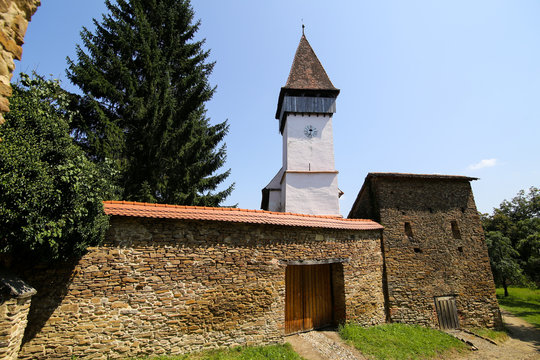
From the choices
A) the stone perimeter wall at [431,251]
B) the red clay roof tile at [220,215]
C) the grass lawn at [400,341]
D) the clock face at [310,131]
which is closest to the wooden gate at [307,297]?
the grass lawn at [400,341]

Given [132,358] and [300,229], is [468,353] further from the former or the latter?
[132,358]

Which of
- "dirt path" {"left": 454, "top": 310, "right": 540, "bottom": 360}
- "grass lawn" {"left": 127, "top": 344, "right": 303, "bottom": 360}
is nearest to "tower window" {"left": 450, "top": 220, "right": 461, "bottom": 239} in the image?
"dirt path" {"left": 454, "top": 310, "right": 540, "bottom": 360}

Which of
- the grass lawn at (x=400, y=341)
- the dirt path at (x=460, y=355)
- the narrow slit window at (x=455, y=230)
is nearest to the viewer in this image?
the dirt path at (x=460, y=355)

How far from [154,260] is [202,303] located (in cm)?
173

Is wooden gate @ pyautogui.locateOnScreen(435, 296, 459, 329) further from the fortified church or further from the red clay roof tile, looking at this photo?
the red clay roof tile

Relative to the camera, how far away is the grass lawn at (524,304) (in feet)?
47.6

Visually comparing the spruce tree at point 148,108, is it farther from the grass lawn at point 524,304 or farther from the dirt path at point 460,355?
the grass lawn at point 524,304

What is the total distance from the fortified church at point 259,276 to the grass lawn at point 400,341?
1.37 feet

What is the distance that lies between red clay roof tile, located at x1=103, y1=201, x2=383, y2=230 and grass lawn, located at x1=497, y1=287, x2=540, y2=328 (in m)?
14.4

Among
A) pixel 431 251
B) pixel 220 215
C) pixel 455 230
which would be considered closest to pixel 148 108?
pixel 220 215

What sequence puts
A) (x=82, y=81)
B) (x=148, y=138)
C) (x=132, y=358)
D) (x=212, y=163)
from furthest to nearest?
(x=212, y=163), (x=148, y=138), (x=82, y=81), (x=132, y=358)

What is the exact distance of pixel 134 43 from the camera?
34.8ft

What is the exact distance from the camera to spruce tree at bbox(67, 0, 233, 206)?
929 cm

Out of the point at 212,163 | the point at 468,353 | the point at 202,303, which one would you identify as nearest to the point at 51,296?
the point at 202,303
